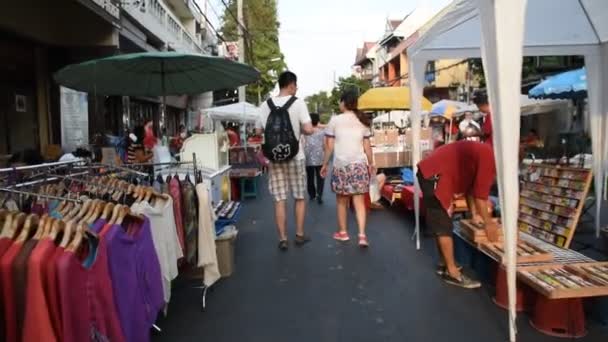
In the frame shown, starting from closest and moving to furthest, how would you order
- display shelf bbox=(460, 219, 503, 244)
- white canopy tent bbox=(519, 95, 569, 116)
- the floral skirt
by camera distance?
display shelf bbox=(460, 219, 503, 244)
the floral skirt
white canopy tent bbox=(519, 95, 569, 116)

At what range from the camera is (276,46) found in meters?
41.4

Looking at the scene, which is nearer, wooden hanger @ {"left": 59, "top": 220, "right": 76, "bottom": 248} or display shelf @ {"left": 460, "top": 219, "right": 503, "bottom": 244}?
wooden hanger @ {"left": 59, "top": 220, "right": 76, "bottom": 248}

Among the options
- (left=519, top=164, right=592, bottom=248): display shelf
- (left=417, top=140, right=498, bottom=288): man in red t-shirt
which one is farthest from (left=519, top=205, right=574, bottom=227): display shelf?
(left=417, top=140, right=498, bottom=288): man in red t-shirt

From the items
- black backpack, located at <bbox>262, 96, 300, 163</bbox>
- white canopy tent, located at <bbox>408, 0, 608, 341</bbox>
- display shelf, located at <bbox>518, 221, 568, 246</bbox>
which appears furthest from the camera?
black backpack, located at <bbox>262, 96, 300, 163</bbox>

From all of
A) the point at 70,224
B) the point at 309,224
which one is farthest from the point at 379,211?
the point at 70,224

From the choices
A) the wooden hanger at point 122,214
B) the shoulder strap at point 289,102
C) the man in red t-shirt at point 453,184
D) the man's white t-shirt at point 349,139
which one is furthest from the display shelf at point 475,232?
the wooden hanger at point 122,214

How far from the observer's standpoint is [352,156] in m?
5.99

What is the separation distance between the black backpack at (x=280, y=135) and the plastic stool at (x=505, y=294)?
258cm

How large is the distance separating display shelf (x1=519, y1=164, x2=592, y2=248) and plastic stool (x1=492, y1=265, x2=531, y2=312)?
1230 millimetres

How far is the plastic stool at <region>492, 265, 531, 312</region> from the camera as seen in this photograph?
155 inches

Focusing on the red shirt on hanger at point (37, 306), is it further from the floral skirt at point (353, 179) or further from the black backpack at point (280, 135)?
the floral skirt at point (353, 179)

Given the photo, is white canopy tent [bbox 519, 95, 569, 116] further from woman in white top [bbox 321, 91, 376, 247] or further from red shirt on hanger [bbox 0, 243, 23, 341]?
red shirt on hanger [bbox 0, 243, 23, 341]

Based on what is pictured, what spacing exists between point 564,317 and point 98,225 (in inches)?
122

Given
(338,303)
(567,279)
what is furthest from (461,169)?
(338,303)
